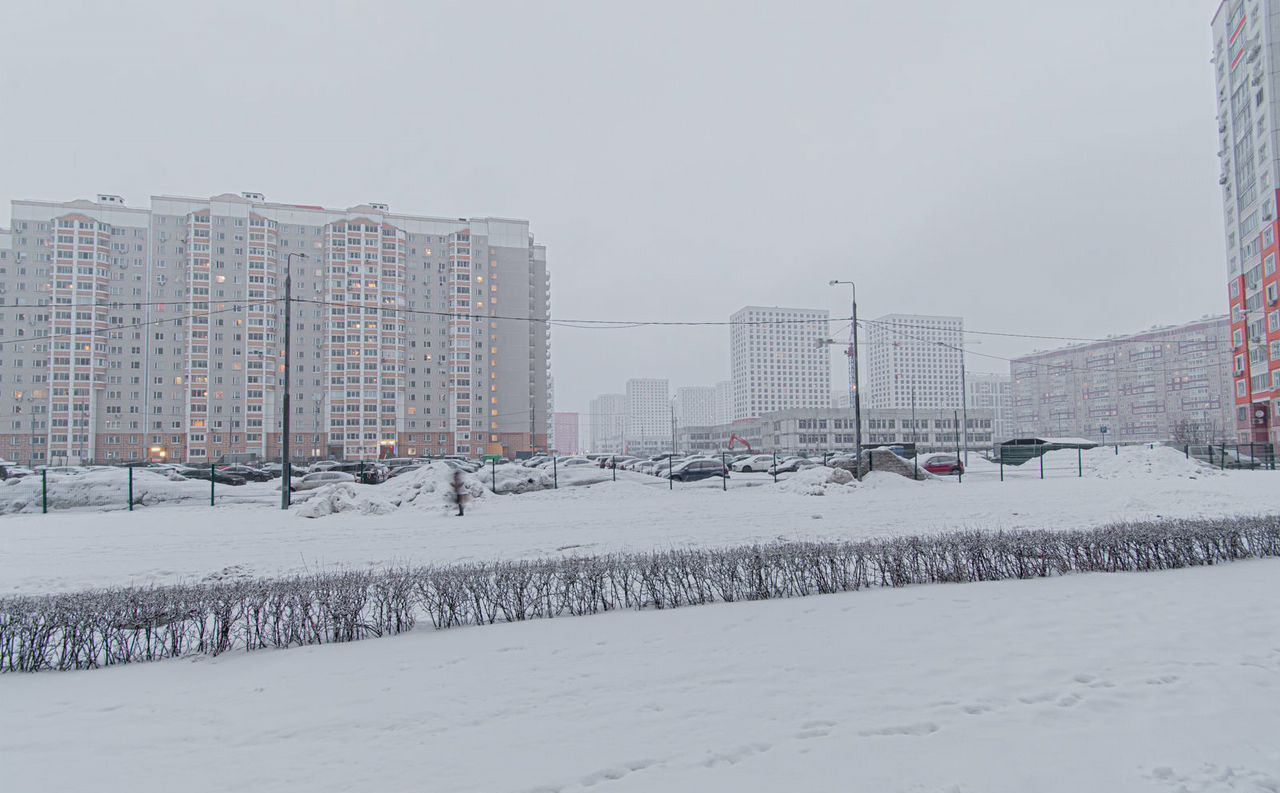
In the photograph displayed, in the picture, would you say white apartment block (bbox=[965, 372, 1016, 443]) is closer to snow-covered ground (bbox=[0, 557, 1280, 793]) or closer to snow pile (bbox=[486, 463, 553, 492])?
snow pile (bbox=[486, 463, 553, 492])

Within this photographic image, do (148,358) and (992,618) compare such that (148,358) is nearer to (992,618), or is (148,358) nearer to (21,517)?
(21,517)

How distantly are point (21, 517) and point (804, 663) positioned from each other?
22.9 meters

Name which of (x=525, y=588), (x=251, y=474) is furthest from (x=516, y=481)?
(x=251, y=474)

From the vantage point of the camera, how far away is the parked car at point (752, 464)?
1480 inches

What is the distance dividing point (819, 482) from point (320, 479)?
78.1 ft

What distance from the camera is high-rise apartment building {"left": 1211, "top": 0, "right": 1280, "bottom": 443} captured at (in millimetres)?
45906

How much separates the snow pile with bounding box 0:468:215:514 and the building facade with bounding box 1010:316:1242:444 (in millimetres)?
89195

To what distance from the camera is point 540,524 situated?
1594 centimetres

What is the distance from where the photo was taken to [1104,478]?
25406 millimetres

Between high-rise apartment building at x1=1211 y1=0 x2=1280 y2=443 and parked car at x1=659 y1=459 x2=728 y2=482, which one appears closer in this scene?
parked car at x1=659 y1=459 x2=728 y2=482

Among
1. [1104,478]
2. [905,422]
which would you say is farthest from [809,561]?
[905,422]

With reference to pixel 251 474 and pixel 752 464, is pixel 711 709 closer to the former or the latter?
pixel 752 464

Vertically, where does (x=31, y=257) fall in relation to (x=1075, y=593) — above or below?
above

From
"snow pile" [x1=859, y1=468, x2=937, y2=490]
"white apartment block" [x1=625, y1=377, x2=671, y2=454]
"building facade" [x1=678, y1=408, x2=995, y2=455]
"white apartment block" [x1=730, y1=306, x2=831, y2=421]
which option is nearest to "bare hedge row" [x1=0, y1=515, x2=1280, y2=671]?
"snow pile" [x1=859, y1=468, x2=937, y2=490]
